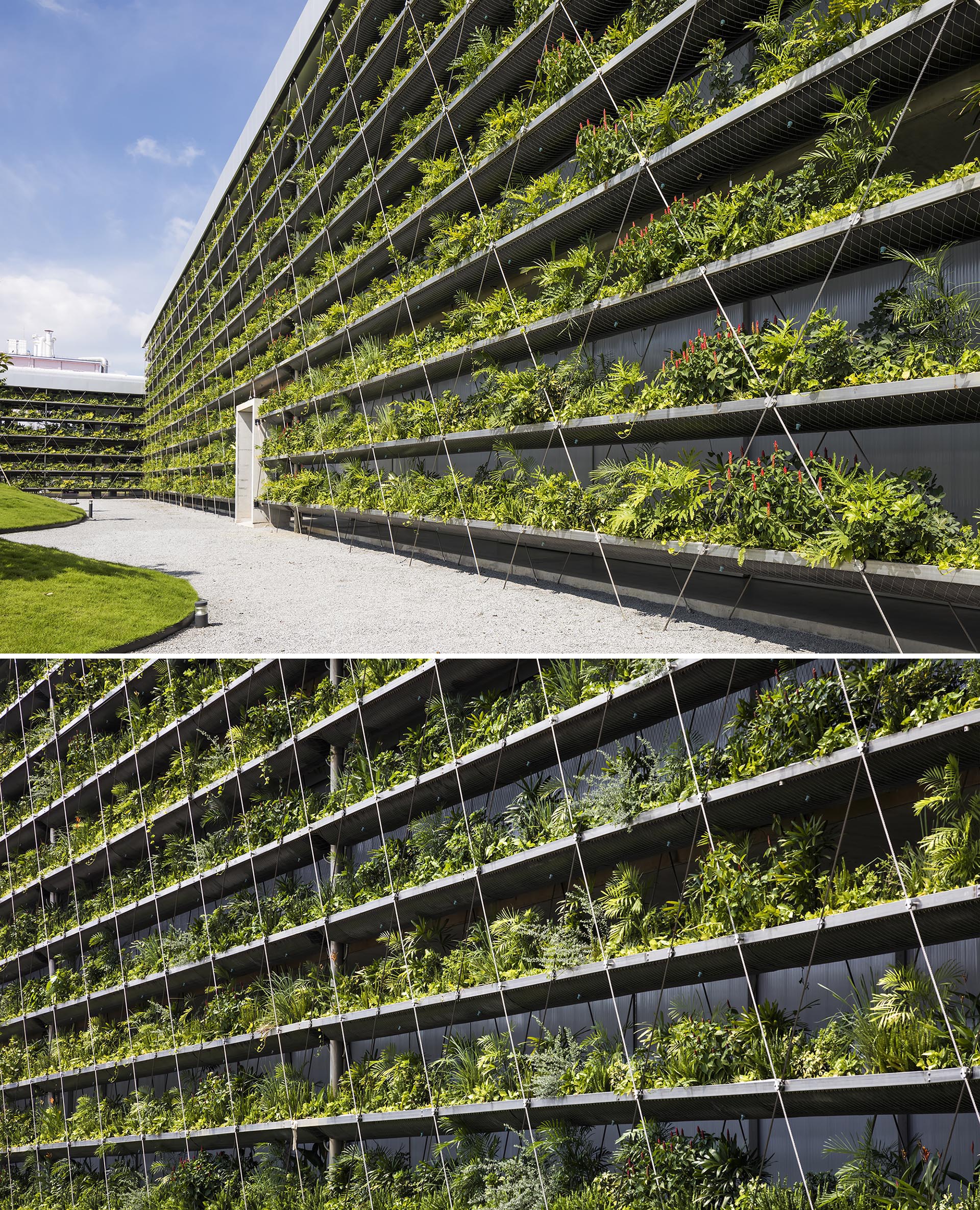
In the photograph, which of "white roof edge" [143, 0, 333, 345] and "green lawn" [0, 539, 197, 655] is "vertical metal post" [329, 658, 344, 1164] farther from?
"white roof edge" [143, 0, 333, 345]

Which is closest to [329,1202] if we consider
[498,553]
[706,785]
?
[706,785]

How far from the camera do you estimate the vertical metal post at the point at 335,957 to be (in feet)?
30.6

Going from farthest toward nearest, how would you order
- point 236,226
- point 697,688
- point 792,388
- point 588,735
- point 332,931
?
point 236,226, point 332,931, point 588,735, point 697,688, point 792,388

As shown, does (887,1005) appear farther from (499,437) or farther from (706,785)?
(499,437)

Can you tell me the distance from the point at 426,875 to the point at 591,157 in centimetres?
712

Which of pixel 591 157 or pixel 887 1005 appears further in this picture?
pixel 591 157

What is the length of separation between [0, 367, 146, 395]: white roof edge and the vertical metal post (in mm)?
41111

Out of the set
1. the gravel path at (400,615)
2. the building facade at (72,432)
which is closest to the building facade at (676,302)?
the gravel path at (400,615)

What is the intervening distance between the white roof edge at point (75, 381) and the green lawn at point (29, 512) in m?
24.2

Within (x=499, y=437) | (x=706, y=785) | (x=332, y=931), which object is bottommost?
(x=332, y=931)

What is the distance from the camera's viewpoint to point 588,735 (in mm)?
7648

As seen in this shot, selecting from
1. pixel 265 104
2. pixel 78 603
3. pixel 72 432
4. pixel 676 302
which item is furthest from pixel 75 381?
pixel 676 302

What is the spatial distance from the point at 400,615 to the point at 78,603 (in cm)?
314

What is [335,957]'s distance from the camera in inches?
379
